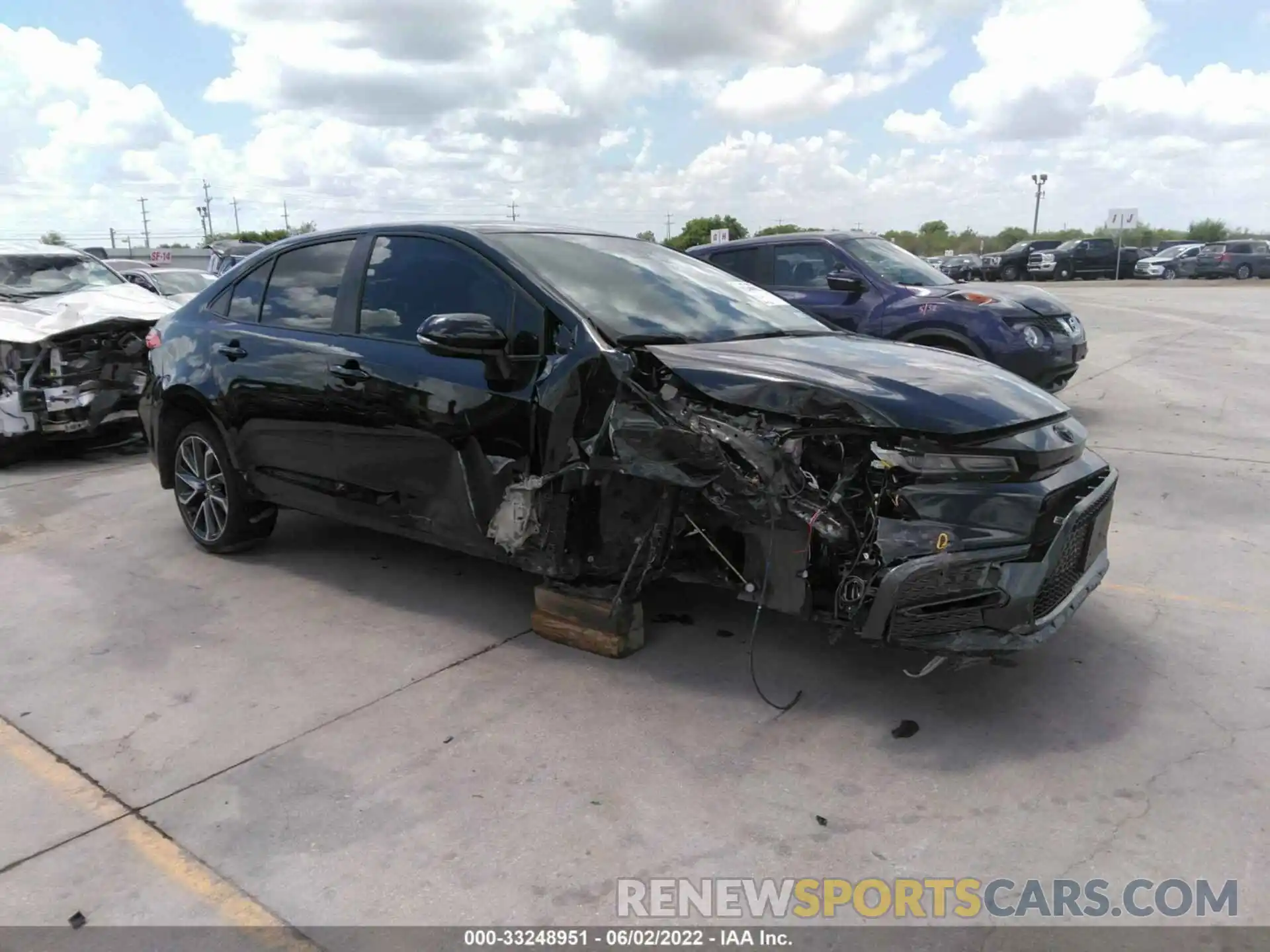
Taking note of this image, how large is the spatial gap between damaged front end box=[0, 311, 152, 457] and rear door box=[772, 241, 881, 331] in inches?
227

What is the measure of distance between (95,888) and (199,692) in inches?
48.0

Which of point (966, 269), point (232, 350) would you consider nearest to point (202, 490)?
point (232, 350)

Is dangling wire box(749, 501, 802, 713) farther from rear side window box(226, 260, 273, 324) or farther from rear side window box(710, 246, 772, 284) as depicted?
rear side window box(710, 246, 772, 284)

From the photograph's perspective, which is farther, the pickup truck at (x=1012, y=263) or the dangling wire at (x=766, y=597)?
the pickup truck at (x=1012, y=263)

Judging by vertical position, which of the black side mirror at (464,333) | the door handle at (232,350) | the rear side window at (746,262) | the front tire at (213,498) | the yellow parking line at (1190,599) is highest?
the rear side window at (746,262)

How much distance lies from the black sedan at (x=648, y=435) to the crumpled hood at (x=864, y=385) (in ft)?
0.04

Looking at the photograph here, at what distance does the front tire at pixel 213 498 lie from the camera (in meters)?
5.40

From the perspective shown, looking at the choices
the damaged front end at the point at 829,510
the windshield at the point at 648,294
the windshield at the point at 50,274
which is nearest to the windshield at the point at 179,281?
the windshield at the point at 50,274

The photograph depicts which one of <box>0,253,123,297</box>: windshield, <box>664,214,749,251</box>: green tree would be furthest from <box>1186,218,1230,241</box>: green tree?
<box>0,253,123,297</box>: windshield

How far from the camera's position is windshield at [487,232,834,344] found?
4.07 m

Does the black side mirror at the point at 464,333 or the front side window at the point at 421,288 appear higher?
the front side window at the point at 421,288

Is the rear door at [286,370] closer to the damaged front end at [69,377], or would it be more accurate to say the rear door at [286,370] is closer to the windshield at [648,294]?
the windshield at [648,294]

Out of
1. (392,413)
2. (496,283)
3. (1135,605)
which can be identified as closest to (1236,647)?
(1135,605)

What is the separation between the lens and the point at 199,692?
3.88m
